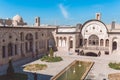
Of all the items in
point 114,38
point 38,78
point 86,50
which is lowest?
point 38,78

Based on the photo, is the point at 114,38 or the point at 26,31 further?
the point at 114,38

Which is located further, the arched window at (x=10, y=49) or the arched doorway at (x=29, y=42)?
the arched doorway at (x=29, y=42)

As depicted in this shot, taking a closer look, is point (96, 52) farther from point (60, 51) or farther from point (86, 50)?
point (60, 51)

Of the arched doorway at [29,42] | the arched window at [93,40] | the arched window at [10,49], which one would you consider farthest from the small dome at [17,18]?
the arched window at [93,40]

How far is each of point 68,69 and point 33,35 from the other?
14.3 m

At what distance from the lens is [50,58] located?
102 feet

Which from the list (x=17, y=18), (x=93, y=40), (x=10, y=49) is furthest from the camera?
(x=17, y=18)

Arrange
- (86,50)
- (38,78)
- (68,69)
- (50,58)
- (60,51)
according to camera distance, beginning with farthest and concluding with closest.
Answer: (60,51) < (86,50) < (50,58) < (68,69) < (38,78)

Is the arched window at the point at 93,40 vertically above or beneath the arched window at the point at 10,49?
above

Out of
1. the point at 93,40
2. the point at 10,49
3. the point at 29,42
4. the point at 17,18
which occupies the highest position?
the point at 17,18

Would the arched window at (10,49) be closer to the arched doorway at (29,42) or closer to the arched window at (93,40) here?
the arched doorway at (29,42)

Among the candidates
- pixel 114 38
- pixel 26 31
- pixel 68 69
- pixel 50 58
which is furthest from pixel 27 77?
pixel 114 38

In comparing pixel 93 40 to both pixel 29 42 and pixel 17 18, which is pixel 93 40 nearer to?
pixel 29 42

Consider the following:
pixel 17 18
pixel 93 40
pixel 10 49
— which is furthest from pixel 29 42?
pixel 17 18
